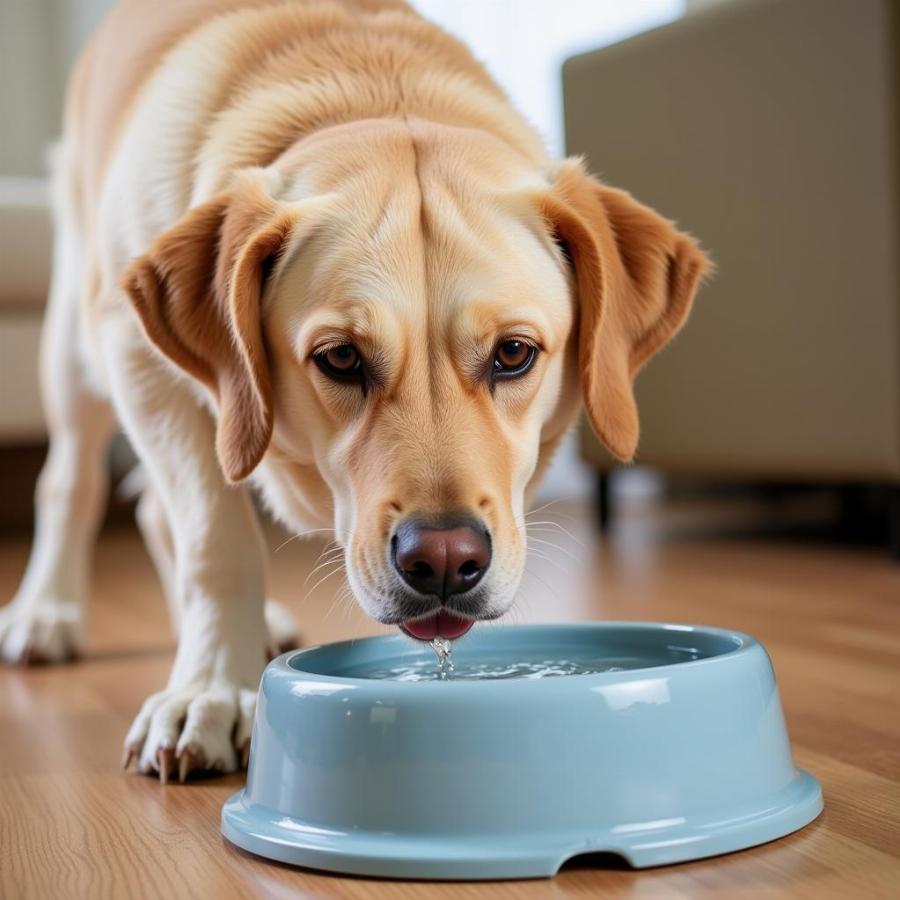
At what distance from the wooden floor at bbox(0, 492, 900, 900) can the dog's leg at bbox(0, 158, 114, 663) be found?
16cm

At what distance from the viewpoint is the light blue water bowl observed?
4.49ft

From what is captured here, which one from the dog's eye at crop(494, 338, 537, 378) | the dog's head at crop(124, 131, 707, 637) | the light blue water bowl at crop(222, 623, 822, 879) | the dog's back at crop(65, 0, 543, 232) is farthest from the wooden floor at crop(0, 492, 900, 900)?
the dog's back at crop(65, 0, 543, 232)

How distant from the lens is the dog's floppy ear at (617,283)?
77.7 inches

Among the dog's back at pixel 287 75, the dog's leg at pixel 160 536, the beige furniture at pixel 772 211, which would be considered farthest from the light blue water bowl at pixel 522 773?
the beige furniture at pixel 772 211

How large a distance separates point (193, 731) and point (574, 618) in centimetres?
136

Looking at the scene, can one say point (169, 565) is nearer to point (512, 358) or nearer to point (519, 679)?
Result: point (512, 358)

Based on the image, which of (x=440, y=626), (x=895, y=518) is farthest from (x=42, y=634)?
(x=895, y=518)

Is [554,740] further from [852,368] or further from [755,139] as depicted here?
→ [755,139]

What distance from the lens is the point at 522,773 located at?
4.50 ft

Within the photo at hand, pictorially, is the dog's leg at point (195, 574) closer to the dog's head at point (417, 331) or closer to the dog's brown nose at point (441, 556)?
the dog's head at point (417, 331)

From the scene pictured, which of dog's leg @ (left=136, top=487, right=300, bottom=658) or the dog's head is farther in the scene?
dog's leg @ (left=136, top=487, right=300, bottom=658)

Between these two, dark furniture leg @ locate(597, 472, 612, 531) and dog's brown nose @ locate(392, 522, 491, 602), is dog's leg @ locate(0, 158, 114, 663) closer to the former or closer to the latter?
dog's brown nose @ locate(392, 522, 491, 602)

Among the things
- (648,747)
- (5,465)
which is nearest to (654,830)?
(648,747)

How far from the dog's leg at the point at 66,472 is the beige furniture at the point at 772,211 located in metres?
1.80
